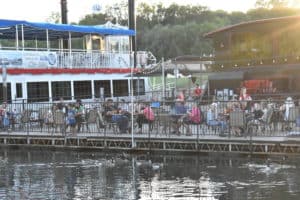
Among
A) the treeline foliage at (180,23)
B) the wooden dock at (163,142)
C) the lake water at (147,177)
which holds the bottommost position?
the lake water at (147,177)

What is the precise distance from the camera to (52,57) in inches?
1264

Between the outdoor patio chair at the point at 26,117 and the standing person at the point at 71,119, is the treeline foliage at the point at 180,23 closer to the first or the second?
the outdoor patio chair at the point at 26,117

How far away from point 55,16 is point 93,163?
97.0 meters

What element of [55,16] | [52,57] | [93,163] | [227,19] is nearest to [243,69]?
[52,57]

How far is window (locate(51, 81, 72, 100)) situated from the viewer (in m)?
32.0

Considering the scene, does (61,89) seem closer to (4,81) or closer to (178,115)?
(4,81)


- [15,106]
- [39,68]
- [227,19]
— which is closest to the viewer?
[15,106]

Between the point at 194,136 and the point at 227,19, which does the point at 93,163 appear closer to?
the point at 194,136

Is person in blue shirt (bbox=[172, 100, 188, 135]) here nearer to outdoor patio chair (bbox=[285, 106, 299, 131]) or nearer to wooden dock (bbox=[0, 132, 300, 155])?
wooden dock (bbox=[0, 132, 300, 155])

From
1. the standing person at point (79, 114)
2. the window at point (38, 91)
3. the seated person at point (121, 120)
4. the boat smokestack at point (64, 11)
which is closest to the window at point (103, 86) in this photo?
the window at point (38, 91)

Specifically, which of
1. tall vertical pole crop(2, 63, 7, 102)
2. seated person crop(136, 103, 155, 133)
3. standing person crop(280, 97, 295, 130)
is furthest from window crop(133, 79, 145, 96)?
standing person crop(280, 97, 295, 130)

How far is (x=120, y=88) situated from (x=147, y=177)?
2146 centimetres

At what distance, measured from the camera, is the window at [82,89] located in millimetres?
33531

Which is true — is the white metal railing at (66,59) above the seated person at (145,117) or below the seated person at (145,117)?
above
